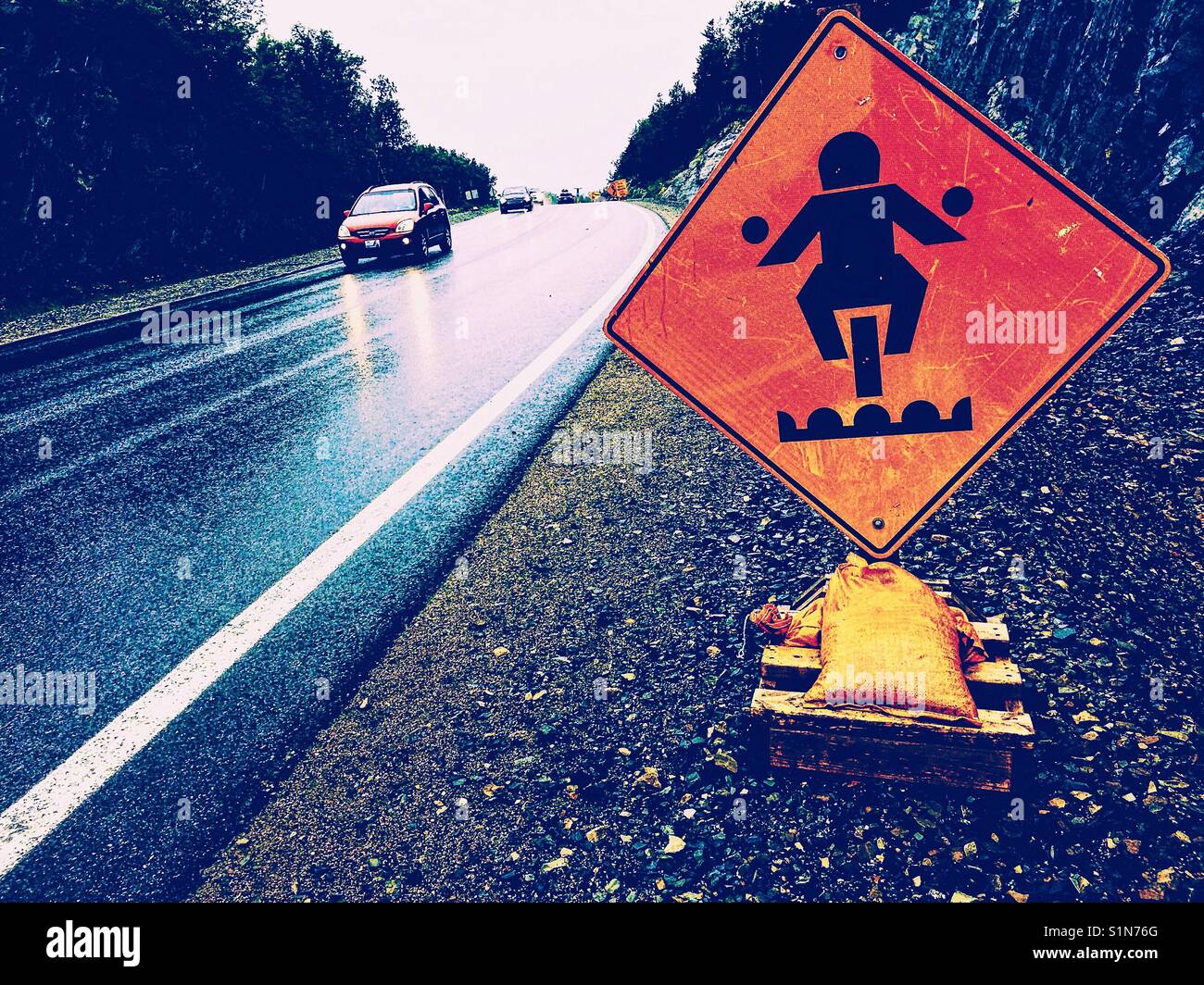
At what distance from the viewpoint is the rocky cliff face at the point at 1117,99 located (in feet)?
18.7

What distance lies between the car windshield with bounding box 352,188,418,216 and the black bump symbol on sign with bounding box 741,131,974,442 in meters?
16.6

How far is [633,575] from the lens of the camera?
124 inches

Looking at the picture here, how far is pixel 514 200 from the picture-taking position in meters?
45.3

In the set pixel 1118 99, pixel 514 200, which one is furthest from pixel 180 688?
pixel 514 200

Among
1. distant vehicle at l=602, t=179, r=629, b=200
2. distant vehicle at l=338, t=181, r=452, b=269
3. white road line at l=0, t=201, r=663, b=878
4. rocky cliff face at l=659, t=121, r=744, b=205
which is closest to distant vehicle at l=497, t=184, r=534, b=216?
rocky cliff face at l=659, t=121, r=744, b=205

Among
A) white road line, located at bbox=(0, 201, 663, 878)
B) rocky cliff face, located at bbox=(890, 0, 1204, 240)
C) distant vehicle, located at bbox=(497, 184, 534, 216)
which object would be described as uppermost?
distant vehicle, located at bbox=(497, 184, 534, 216)

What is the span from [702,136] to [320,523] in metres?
65.9

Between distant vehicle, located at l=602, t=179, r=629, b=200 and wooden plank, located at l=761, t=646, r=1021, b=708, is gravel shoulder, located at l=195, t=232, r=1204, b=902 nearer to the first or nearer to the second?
wooden plank, located at l=761, t=646, r=1021, b=708

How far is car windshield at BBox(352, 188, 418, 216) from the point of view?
16906 mm

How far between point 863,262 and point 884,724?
126 centimetres

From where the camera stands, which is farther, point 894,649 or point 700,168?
point 700,168

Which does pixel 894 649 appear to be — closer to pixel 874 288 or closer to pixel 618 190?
pixel 874 288

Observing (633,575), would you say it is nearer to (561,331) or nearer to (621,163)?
(561,331)

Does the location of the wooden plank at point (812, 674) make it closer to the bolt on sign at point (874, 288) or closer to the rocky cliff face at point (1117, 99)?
the bolt on sign at point (874, 288)
